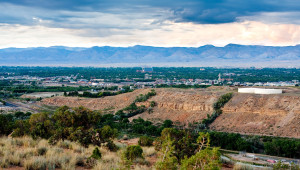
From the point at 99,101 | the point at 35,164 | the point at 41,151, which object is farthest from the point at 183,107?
the point at 35,164

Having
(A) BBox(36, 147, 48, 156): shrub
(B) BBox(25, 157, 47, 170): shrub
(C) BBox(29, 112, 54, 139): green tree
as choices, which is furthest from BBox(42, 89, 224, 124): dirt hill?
(B) BBox(25, 157, 47, 170): shrub

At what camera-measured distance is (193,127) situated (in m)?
48.0

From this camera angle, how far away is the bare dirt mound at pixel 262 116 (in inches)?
1688

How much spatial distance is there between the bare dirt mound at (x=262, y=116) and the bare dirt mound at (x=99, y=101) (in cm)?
2297

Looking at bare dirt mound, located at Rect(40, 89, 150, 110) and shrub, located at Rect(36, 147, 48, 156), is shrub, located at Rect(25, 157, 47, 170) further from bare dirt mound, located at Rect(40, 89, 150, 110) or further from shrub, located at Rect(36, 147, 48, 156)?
bare dirt mound, located at Rect(40, 89, 150, 110)

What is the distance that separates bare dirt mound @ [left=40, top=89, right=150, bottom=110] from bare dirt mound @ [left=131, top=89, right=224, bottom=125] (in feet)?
24.9

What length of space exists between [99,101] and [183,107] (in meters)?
22.6

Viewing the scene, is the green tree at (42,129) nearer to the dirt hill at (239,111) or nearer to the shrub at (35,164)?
the shrub at (35,164)

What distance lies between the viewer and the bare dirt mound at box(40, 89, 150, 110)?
68.4 metres

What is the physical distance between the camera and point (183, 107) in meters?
56.2

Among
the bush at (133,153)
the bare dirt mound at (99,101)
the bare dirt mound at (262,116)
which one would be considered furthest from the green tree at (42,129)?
the bare dirt mound at (99,101)

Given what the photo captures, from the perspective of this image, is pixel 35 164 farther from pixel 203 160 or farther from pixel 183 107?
pixel 183 107

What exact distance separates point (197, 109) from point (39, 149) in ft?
142

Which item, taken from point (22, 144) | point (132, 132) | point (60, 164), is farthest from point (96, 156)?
point (132, 132)
